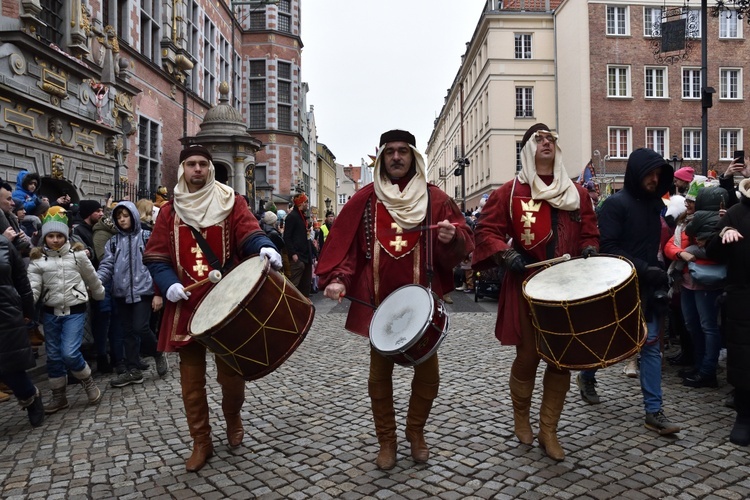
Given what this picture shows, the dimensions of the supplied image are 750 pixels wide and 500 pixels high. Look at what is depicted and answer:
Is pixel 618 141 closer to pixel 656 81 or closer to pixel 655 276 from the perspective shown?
pixel 656 81

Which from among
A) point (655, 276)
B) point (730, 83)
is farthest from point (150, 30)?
point (730, 83)

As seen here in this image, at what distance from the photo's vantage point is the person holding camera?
14.8ft

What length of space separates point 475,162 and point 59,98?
130 ft

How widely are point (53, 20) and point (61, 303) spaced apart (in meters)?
8.95

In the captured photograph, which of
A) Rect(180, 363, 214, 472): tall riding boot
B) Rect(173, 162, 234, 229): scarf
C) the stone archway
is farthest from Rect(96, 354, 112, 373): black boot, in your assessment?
the stone archway

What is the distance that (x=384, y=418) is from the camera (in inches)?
157

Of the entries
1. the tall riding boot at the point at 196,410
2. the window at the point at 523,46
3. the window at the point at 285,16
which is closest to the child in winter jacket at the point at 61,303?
the tall riding boot at the point at 196,410

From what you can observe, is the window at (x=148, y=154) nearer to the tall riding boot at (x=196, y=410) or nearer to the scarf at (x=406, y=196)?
the tall riding boot at (x=196, y=410)

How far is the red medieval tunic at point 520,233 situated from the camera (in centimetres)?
422

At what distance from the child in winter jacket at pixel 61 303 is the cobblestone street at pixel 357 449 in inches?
11.1

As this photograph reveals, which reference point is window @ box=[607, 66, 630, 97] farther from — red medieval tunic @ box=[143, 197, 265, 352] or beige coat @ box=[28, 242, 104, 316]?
red medieval tunic @ box=[143, 197, 265, 352]

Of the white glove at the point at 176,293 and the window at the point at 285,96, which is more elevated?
the window at the point at 285,96

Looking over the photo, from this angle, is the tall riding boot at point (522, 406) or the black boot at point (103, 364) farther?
the black boot at point (103, 364)

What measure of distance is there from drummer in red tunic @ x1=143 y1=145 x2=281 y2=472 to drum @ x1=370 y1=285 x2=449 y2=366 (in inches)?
30.8
